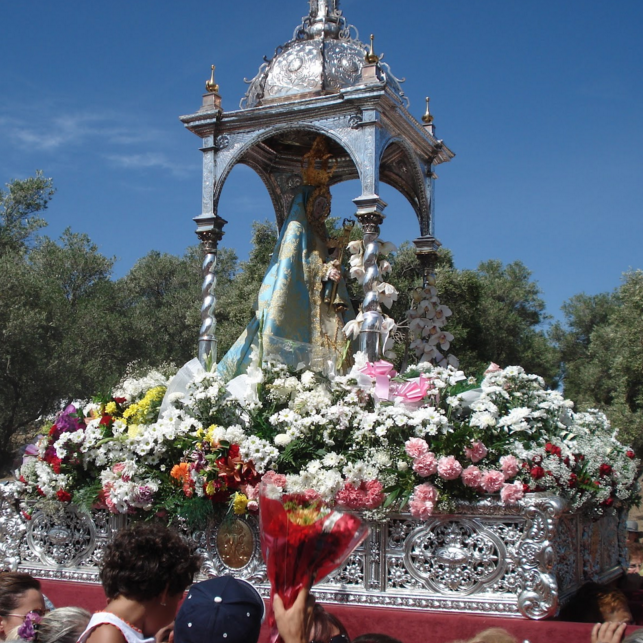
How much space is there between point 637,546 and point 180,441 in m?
7.42

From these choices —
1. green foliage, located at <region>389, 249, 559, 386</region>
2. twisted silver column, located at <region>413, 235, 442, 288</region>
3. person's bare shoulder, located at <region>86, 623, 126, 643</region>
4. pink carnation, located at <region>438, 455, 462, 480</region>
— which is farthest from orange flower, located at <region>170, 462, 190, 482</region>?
green foliage, located at <region>389, 249, 559, 386</region>

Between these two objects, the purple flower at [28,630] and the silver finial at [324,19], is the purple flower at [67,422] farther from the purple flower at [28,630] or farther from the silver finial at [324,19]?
the silver finial at [324,19]

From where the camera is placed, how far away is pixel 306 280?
33.3ft

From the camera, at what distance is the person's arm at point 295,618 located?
2.70 meters

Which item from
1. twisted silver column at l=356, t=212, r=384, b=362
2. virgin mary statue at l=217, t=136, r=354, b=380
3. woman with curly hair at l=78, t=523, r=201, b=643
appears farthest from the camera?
virgin mary statue at l=217, t=136, r=354, b=380

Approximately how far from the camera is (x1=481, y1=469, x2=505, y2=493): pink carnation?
6.09 metres

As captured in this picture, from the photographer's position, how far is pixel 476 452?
641cm

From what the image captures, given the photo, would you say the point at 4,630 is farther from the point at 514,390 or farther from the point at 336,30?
the point at 336,30

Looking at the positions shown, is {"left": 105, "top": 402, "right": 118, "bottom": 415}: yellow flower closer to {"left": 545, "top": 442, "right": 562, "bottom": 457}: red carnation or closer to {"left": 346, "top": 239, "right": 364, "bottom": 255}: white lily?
{"left": 346, "top": 239, "right": 364, "bottom": 255}: white lily

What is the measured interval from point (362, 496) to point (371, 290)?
2960 millimetres

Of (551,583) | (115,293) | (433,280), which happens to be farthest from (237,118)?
(115,293)

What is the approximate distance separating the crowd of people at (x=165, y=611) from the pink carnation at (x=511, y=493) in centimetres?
158

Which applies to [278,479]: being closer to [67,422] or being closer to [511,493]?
[511,493]

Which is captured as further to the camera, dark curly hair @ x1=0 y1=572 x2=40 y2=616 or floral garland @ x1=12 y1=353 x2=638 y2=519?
floral garland @ x1=12 y1=353 x2=638 y2=519
